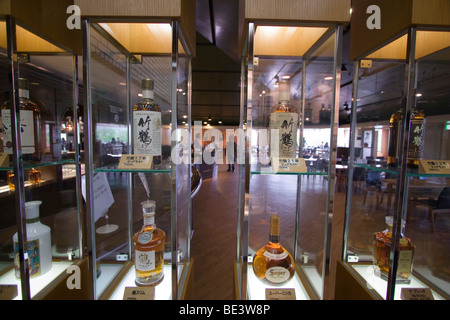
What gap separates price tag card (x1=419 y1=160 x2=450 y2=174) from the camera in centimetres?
80

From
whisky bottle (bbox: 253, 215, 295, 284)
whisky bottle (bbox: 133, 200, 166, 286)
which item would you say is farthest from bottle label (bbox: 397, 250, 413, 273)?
whisky bottle (bbox: 133, 200, 166, 286)

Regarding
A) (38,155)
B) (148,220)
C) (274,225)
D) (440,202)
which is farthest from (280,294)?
(440,202)

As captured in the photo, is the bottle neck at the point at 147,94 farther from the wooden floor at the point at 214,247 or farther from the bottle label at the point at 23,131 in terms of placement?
the wooden floor at the point at 214,247

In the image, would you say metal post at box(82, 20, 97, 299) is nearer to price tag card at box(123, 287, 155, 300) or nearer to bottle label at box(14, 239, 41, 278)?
price tag card at box(123, 287, 155, 300)

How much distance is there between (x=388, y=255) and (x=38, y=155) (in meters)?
1.70

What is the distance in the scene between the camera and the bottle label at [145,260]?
0.90 m

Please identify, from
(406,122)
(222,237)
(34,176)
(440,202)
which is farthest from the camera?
(440,202)

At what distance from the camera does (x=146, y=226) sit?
0.93 m

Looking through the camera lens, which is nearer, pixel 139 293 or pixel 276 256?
pixel 139 293

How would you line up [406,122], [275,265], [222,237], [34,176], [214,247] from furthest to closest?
[222,237] < [214,247] < [34,176] < [275,265] < [406,122]

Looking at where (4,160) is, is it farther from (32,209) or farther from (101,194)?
(101,194)

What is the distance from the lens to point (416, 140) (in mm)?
918

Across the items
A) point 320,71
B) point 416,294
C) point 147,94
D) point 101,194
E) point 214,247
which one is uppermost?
point 320,71
